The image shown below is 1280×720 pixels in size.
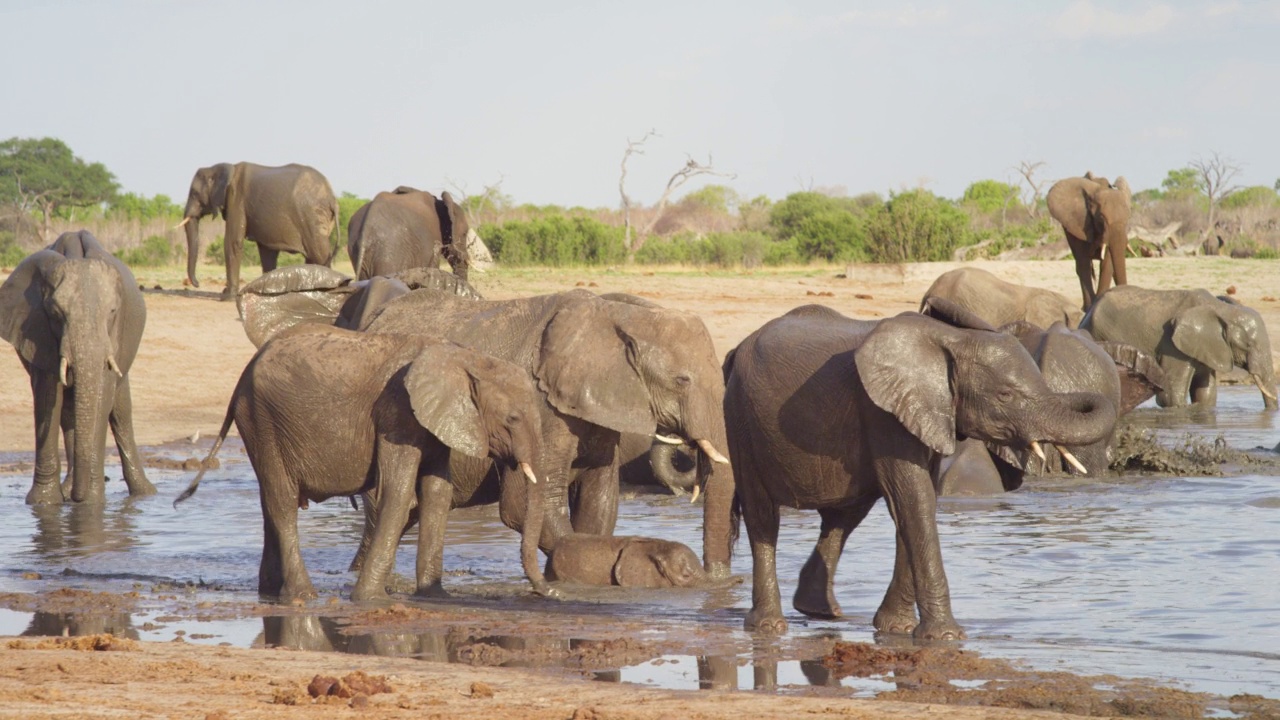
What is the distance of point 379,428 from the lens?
748cm

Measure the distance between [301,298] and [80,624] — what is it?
379 centimetres

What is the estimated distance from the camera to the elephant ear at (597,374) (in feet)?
26.5

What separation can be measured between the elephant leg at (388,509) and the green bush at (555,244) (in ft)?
84.1

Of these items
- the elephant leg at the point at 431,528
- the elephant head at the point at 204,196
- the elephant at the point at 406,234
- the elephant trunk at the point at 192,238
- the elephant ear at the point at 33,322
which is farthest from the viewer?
the elephant trunk at the point at 192,238

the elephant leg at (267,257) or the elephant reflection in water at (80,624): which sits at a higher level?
the elephant leg at (267,257)

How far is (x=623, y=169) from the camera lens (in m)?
47.8

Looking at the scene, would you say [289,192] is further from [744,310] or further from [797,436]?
[797,436]

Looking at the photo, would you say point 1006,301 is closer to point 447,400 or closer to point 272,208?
point 272,208

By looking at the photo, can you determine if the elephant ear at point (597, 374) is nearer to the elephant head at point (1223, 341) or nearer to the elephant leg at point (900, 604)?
the elephant leg at point (900, 604)

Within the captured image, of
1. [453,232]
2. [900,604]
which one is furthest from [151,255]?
[900,604]

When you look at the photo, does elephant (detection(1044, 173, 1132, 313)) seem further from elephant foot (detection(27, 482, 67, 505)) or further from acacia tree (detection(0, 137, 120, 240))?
acacia tree (detection(0, 137, 120, 240))

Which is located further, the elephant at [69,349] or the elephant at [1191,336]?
the elephant at [1191,336]

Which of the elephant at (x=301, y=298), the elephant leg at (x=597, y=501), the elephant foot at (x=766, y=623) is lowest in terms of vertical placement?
the elephant foot at (x=766, y=623)

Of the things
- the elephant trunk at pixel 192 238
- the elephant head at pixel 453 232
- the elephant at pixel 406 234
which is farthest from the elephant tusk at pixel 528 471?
the elephant trunk at pixel 192 238
